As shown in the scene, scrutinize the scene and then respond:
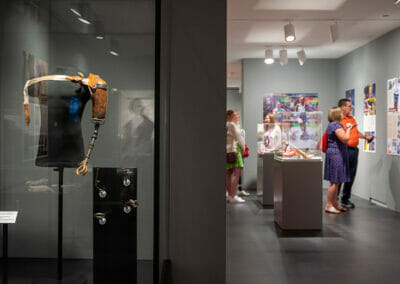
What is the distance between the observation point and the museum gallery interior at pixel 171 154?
840 millimetres

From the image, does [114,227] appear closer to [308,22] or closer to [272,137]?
[272,137]

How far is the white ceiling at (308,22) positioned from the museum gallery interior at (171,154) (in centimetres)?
4

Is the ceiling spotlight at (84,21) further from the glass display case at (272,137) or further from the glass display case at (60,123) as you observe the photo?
the glass display case at (272,137)

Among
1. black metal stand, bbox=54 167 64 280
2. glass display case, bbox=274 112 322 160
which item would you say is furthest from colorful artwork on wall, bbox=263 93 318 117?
black metal stand, bbox=54 167 64 280

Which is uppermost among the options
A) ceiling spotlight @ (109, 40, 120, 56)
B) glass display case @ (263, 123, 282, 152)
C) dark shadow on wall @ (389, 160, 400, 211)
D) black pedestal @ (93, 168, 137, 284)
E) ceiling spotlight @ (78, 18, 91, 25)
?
ceiling spotlight @ (78, 18, 91, 25)

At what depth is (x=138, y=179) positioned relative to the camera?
1.50m

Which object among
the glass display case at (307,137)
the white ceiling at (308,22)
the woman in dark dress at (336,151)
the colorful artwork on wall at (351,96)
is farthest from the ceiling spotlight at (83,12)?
the colorful artwork on wall at (351,96)

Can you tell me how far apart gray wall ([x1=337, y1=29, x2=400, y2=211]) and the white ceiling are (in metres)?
0.24

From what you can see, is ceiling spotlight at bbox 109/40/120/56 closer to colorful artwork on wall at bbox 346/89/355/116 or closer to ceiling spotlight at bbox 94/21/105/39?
ceiling spotlight at bbox 94/21/105/39

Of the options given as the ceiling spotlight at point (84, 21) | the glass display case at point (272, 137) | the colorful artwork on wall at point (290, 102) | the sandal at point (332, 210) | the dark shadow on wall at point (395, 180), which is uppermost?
the colorful artwork on wall at point (290, 102)

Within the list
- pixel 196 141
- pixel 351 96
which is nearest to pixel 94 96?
pixel 196 141

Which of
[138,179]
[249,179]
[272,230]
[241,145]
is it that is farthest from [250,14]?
[138,179]

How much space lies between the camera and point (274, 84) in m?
9.78

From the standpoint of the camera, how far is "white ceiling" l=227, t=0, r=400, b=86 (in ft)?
19.1
